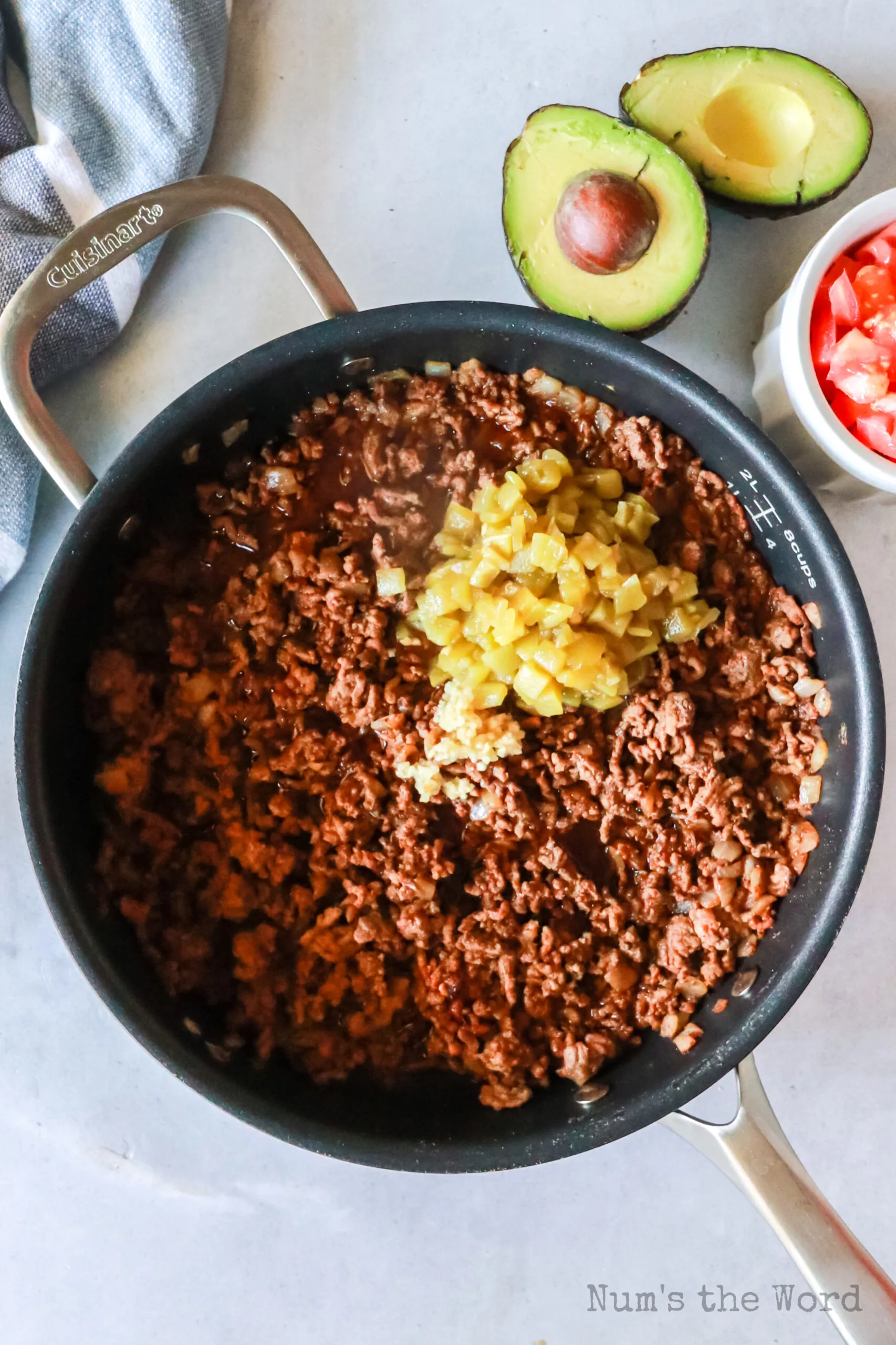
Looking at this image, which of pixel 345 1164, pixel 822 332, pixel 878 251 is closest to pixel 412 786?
pixel 345 1164

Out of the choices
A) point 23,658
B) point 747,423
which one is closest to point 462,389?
point 747,423

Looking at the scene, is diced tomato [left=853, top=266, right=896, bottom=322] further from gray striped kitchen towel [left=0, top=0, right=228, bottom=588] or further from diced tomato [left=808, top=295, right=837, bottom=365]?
gray striped kitchen towel [left=0, top=0, right=228, bottom=588]

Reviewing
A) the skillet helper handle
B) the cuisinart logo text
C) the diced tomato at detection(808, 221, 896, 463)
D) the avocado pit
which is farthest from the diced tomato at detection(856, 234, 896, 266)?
the skillet helper handle

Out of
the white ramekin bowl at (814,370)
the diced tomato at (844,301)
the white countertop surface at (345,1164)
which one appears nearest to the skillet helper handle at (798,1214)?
the white countertop surface at (345,1164)

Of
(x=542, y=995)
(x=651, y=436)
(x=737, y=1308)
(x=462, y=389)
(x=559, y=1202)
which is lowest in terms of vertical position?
(x=737, y=1308)

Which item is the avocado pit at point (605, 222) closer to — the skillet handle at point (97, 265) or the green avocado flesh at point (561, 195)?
the green avocado flesh at point (561, 195)

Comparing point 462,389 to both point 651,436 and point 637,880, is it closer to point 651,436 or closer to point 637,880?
point 651,436
